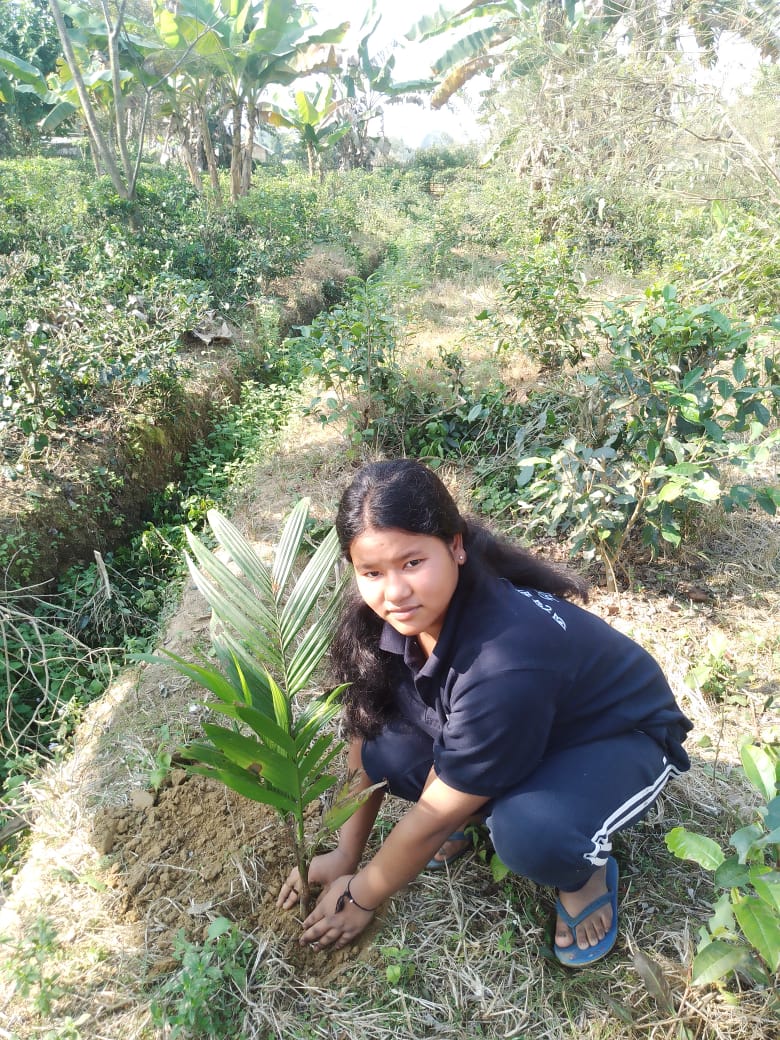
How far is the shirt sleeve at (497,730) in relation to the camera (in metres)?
1.06

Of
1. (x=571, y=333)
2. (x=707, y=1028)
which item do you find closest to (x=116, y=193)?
(x=571, y=333)

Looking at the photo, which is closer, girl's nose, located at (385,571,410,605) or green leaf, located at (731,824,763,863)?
green leaf, located at (731,824,763,863)

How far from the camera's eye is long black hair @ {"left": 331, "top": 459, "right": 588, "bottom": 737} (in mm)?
1104

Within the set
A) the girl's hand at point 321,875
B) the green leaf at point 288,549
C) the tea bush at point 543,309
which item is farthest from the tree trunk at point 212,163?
the girl's hand at point 321,875

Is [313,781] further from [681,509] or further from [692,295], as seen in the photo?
[692,295]

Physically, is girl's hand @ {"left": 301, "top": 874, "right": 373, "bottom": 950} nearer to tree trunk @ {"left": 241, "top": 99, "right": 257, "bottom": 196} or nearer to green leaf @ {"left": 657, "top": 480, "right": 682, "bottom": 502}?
green leaf @ {"left": 657, "top": 480, "right": 682, "bottom": 502}

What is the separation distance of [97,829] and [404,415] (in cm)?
257

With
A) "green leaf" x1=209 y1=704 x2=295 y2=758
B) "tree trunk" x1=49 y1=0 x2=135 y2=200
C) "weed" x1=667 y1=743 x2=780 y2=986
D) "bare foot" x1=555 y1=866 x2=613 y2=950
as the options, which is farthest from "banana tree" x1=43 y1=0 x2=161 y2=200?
"weed" x1=667 y1=743 x2=780 y2=986

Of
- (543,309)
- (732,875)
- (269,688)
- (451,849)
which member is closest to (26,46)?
(543,309)

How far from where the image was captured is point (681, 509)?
2488 mm

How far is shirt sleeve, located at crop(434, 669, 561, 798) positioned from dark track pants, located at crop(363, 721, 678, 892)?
7 cm

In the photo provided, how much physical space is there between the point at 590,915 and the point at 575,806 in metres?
0.34

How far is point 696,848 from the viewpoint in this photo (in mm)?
949

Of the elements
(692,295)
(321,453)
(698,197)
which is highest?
(698,197)
